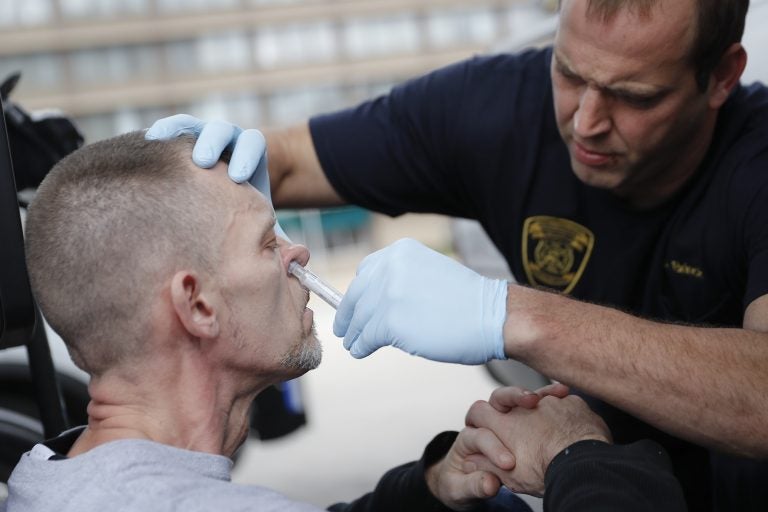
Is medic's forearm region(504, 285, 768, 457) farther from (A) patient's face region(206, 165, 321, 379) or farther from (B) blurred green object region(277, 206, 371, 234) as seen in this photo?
(B) blurred green object region(277, 206, 371, 234)

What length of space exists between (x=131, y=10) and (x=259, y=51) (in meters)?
4.32

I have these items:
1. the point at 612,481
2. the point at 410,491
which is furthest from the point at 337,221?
the point at 612,481

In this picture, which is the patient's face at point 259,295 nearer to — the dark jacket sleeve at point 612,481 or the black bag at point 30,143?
the dark jacket sleeve at point 612,481

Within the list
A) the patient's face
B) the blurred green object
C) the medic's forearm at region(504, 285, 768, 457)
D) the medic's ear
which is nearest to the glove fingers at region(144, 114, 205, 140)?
the patient's face

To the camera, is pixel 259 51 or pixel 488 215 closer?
pixel 488 215

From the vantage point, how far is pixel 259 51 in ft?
102

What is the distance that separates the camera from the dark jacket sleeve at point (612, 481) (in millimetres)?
1225

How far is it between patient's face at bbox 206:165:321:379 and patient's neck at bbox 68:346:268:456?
2.7 inches

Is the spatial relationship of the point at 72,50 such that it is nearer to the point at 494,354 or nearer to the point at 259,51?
the point at 259,51

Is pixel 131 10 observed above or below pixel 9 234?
below

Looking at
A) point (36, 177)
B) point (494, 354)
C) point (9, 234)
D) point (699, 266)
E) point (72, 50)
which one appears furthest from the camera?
point (72, 50)

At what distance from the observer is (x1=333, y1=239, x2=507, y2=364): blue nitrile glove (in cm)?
147

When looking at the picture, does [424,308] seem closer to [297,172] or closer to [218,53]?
[297,172]

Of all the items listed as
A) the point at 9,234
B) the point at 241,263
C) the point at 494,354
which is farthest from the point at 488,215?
the point at 9,234
